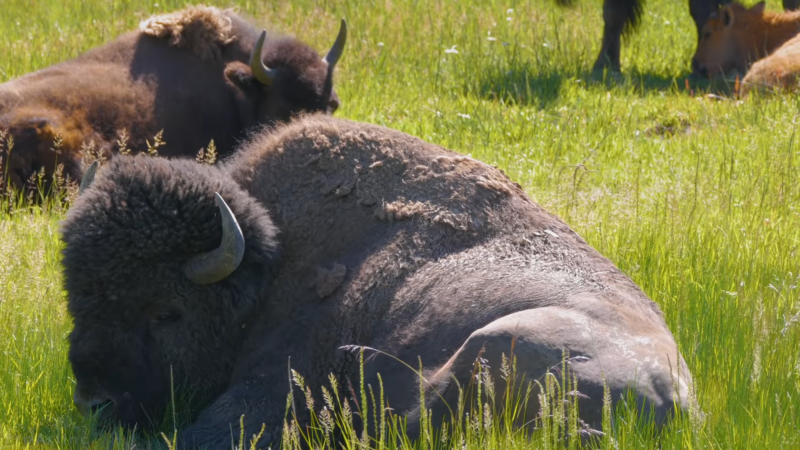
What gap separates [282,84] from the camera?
884 centimetres

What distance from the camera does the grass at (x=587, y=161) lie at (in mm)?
4074

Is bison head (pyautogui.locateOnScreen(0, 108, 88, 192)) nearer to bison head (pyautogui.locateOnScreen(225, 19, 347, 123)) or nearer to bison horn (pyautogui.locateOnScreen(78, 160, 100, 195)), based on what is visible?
bison head (pyautogui.locateOnScreen(225, 19, 347, 123))

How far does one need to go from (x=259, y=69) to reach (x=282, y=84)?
→ 0.27m

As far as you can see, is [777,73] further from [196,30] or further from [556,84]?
[196,30]

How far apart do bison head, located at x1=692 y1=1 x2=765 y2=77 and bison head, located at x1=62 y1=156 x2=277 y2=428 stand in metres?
9.63

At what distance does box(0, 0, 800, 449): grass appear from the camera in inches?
160

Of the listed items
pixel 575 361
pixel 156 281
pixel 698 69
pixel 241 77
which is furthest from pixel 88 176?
pixel 698 69

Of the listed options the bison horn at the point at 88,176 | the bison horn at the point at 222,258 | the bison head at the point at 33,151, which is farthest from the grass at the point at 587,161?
the bison horn at the point at 88,176

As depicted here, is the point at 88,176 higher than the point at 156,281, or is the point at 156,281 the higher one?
the point at 88,176

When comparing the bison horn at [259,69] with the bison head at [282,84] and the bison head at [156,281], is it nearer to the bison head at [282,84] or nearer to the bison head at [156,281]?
the bison head at [282,84]

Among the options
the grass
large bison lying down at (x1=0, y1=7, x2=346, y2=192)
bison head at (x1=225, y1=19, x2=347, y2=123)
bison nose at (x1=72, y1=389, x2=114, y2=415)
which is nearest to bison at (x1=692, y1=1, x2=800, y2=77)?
the grass

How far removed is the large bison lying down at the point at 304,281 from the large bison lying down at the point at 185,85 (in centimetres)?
400

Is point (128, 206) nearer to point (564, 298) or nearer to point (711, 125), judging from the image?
point (564, 298)

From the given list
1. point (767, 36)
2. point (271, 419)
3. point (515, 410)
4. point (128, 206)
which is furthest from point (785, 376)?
point (767, 36)
